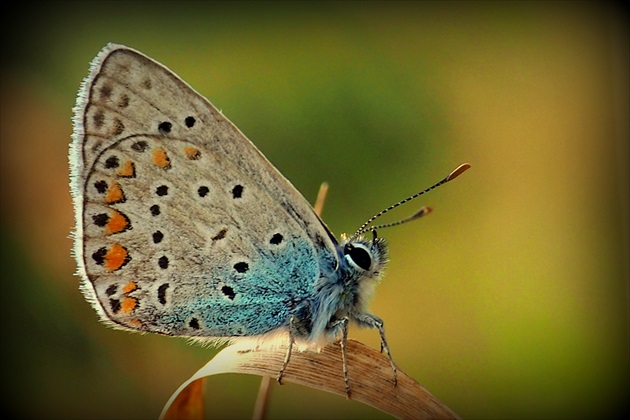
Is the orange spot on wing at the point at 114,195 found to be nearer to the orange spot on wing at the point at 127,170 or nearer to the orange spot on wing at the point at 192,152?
the orange spot on wing at the point at 127,170

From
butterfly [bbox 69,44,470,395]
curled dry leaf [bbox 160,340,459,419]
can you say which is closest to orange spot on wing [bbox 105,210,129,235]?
butterfly [bbox 69,44,470,395]

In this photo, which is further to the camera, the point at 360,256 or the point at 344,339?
the point at 360,256

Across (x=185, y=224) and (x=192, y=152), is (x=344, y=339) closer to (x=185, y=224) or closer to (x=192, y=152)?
(x=185, y=224)

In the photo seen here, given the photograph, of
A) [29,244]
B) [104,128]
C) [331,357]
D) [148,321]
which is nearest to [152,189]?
[104,128]

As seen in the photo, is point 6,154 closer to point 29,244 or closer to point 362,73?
point 29,244

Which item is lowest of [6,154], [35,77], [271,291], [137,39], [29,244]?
[271,291]

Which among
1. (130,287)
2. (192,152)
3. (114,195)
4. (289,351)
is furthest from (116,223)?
(289,351)

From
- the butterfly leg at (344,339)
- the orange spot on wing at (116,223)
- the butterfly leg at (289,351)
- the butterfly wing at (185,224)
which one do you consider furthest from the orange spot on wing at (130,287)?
the butterfly leg at (344,339)
